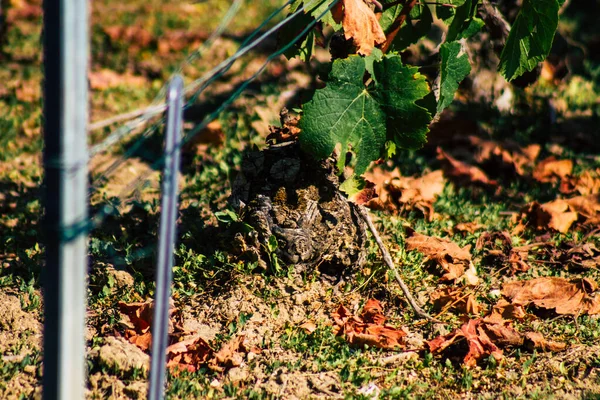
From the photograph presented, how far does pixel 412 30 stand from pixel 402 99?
53 cm

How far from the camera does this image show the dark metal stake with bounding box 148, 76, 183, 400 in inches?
77.6

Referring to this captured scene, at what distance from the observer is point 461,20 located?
3.17 metres

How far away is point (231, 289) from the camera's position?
3289mm

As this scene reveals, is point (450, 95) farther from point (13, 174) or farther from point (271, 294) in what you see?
point (13, 174)

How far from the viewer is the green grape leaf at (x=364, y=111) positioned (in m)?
2.94

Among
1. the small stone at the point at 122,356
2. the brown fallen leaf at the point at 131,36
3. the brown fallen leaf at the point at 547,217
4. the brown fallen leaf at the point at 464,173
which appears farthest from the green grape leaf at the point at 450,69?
the brown fallen leaf at the point at 131,36

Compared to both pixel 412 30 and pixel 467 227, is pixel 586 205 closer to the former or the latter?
pixel 467 227

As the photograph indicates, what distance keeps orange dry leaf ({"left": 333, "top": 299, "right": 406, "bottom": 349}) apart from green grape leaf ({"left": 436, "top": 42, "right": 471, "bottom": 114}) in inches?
37.6

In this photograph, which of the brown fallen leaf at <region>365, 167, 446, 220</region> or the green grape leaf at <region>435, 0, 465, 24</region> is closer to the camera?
the green grape leaf at <region>435, 0, 465, 24</region>

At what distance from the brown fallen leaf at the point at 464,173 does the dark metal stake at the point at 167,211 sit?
2803 mm

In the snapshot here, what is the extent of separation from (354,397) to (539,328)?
98 centimetres

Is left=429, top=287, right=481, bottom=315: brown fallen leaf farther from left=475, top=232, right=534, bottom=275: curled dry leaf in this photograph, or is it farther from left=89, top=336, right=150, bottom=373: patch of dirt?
left=89, top=336, right=150, bottom=373: patch of dirt

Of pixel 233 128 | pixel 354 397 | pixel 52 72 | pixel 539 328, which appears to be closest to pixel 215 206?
pixel 233 128

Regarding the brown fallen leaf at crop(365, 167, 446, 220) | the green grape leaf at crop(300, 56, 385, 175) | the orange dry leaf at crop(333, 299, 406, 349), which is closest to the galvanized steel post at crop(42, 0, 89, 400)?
the green grape leaf at crop(300, 56, 385, 175)
